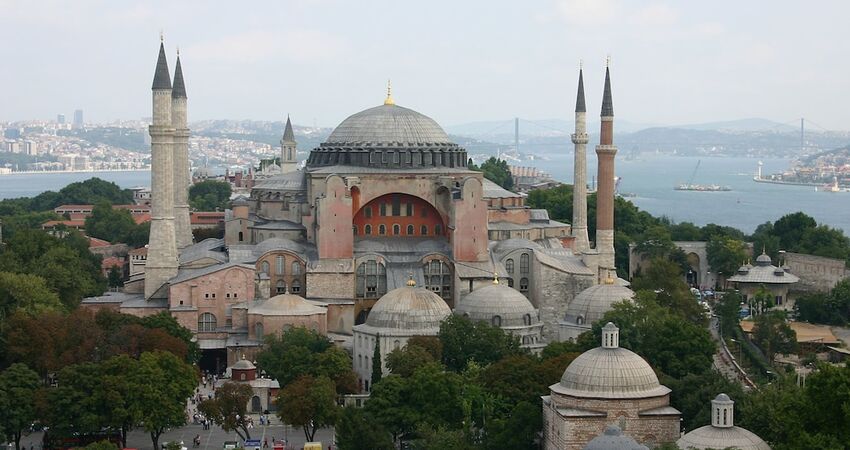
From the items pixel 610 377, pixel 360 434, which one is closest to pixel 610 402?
pixel 610 377

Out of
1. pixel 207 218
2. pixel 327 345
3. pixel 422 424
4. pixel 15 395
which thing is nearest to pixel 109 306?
pixel 327 345

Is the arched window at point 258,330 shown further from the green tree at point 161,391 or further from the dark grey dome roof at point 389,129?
the dark grey dome roof at point 389,129

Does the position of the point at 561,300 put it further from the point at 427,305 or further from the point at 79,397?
the point at 79,397

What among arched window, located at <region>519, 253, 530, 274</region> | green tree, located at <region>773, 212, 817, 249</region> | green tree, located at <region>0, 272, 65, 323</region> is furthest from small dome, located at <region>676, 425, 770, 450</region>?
green tree, located at <region>773, 212, 817, 249</region>

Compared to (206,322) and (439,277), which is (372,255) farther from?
(206,322)

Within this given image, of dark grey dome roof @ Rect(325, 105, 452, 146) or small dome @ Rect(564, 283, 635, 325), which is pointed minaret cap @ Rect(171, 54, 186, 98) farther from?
small dome @ Rect(564, 283, 635, 325)

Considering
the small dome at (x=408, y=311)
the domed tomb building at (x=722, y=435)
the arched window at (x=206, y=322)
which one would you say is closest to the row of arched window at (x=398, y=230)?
the arched window at (x=206, y=322)
